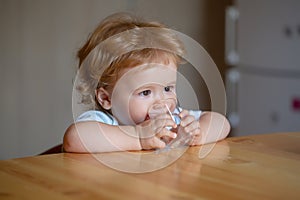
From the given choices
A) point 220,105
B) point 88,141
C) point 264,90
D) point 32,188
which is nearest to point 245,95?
point 264,90

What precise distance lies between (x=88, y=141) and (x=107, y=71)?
25cm

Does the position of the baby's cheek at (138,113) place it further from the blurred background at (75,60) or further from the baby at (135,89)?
the blurred background at (75,60)

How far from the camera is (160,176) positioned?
2.46 feet

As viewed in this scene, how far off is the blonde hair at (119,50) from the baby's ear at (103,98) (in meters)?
0.01

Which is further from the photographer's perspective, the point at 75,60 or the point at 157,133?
the point at 75,60

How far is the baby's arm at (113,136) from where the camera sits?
3.14ft

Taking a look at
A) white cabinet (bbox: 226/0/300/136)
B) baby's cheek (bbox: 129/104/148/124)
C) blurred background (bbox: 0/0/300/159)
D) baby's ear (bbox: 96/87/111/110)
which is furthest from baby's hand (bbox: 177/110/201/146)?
white cabinet (bbox: 226/0/300/136)

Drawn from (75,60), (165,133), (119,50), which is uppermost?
(119,50)

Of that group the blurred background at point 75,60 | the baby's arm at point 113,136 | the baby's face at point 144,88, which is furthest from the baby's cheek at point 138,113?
the blurred background at point 75,60

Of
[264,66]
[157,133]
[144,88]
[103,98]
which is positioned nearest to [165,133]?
[157,133]

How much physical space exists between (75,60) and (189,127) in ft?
5.91

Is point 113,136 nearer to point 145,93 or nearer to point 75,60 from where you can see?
point 145,93

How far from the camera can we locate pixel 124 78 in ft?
3.80

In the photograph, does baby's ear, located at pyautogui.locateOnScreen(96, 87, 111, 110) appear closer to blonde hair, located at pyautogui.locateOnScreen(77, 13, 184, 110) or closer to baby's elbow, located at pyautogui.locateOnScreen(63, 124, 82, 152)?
blonde hair, located at pyautogui.locateOnScreen(77, 13, 184, 110)
